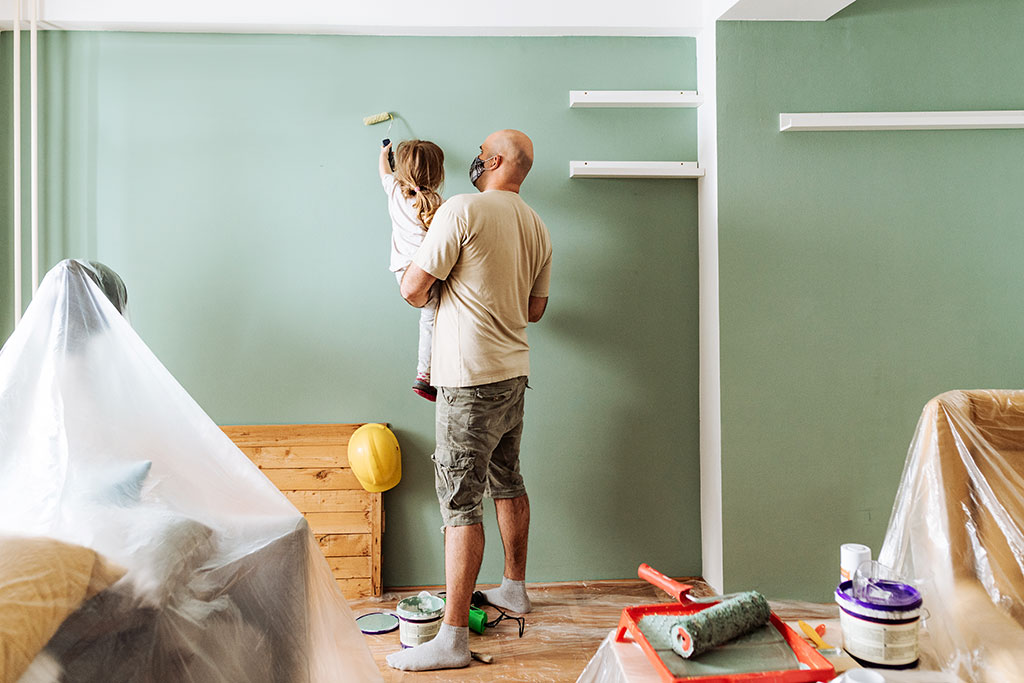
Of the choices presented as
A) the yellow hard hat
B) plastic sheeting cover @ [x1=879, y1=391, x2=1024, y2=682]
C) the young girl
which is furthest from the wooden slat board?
plastic sheeting cover @ [x1=879, y1=391, x2=1024, y2=682]

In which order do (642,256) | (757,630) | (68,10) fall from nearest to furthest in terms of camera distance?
(757,630) → (68,10) → (642,256)

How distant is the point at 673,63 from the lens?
9.12 ft

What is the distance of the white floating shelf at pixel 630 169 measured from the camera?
8.82ft

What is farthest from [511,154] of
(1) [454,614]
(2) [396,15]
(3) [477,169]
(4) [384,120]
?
(1) [454,614]

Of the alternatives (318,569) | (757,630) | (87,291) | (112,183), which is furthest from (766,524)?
(112,183)

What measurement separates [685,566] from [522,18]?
6.96ft

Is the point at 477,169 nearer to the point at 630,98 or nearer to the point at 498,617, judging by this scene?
the point at 630,98

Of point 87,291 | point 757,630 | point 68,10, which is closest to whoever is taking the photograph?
point 757,630

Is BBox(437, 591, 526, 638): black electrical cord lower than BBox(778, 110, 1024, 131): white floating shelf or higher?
Answer: lower

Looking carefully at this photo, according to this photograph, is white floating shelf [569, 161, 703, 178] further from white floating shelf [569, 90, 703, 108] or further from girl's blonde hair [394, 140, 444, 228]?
girl's blonde hair [394, 140, 444, 228]

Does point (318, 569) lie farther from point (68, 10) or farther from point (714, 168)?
point (68, 10)

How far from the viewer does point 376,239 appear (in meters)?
2.73

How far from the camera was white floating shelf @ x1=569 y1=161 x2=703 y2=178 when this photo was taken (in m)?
2.69

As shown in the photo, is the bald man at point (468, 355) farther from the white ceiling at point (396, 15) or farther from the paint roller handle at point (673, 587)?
the paint roller handle at point (673, 587)
